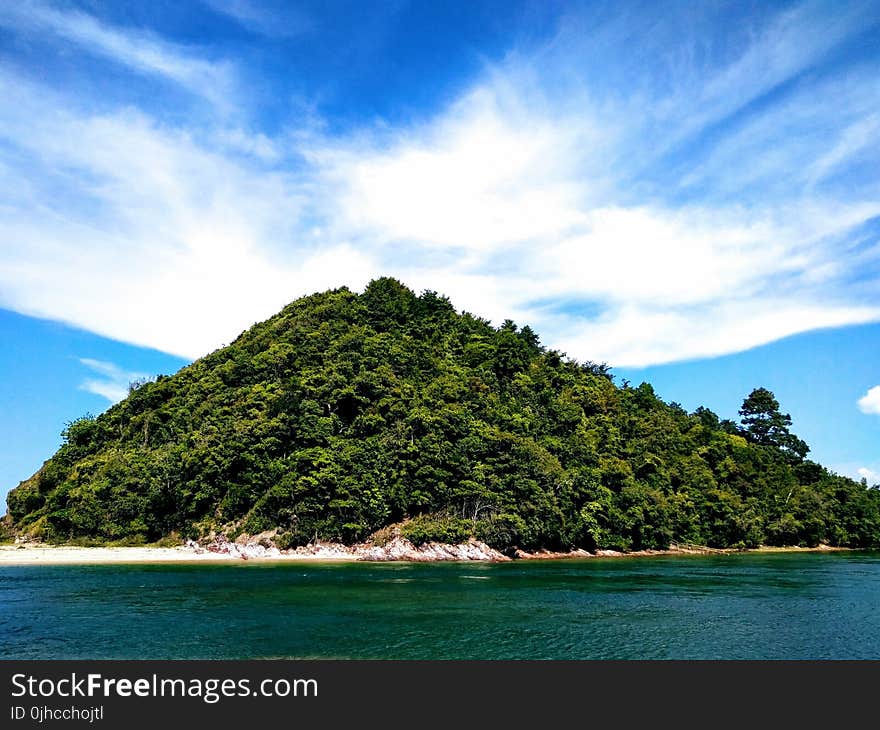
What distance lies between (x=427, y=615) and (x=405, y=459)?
1495 inches

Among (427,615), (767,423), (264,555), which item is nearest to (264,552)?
(264,555)

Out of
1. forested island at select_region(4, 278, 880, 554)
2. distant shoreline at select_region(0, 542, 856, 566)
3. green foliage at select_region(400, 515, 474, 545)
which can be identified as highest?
Answer: forested island at select_region(4, 278, 880, 554)

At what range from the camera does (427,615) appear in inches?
1139

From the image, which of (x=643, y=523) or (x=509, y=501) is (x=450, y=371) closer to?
(x=509, y=501)

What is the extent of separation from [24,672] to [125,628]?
22.5 ft

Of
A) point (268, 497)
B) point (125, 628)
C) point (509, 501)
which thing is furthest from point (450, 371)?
point (125, 628)

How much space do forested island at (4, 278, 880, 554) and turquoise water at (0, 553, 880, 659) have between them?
16802 mm

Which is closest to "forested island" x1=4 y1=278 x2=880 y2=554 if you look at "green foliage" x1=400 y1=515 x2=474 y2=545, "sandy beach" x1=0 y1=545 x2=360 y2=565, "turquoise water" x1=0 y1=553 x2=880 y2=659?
"green foliage" x1=400 y1=515 x2=474 y2=545

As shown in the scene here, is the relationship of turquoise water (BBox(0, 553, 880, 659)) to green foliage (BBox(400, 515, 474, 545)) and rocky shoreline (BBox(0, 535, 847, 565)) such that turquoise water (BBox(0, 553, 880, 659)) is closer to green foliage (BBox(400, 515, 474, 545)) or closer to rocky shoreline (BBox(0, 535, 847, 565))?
rocky shoreline (BBox(0, 535, 847, 565))

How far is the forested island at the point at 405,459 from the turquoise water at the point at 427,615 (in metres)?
16.8

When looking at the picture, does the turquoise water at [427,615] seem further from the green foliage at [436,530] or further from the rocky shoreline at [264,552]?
the green foliage at [436,530]

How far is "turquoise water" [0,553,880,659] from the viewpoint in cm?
2269

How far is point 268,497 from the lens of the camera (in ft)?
Result: 214

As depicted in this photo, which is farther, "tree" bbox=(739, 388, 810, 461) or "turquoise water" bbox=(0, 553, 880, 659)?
"tree" bbox=(739, 388, 810, 461)
